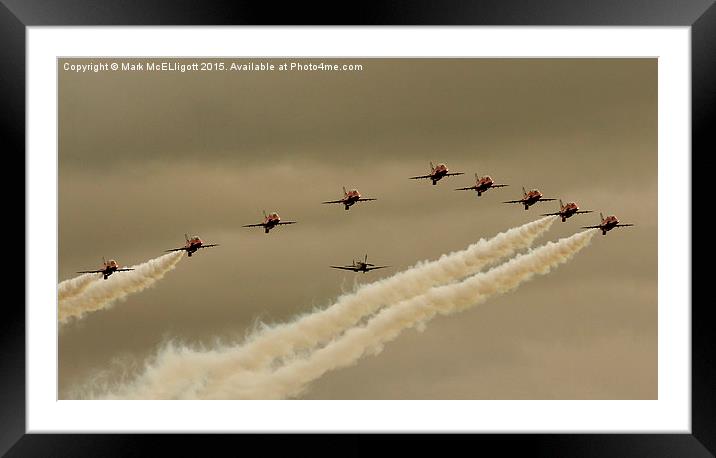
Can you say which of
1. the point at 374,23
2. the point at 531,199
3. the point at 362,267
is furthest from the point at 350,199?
the point at 374,23

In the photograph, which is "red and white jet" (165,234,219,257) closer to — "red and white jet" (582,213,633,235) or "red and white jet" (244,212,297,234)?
"red and white jet" (244,212,297,234)

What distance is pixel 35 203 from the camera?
193ft

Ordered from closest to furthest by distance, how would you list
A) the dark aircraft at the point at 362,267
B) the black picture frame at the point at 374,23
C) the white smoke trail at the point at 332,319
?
the black picture frame at the point at 374,23
the white smoke trail at the point at 332,319
the dark aircraft at the point at 362,267

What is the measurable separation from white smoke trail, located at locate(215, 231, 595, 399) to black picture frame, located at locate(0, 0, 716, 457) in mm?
23475

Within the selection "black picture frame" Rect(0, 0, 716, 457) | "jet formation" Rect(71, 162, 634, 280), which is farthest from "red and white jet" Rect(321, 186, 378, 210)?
"black picture frame" Rect(0, 0, 716, 457)

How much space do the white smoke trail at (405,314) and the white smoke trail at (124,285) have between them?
7179 mm

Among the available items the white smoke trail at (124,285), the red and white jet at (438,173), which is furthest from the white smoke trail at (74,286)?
the red and white jet at (438,173)

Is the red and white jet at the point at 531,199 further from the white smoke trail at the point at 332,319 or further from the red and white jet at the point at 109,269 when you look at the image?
the red and white jet at the point at 109,269

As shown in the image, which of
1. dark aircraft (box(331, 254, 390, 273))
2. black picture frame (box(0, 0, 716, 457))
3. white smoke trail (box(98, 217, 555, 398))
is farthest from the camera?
dark aircraft (box(331, 254, 390, 273))

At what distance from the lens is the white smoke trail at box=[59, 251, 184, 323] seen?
82.9 metres

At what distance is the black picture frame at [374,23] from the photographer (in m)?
56.8

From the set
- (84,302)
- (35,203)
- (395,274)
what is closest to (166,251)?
(84,302)

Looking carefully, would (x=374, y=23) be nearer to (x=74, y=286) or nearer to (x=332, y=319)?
(x=332, y=319)

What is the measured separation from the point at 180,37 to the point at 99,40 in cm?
376
